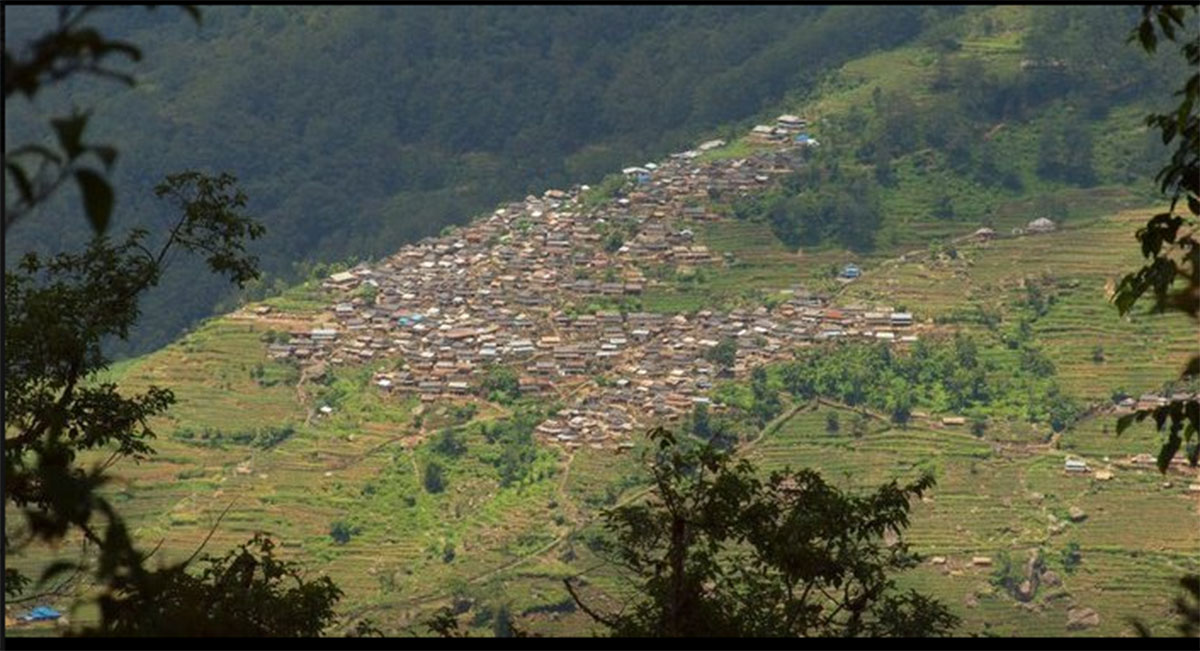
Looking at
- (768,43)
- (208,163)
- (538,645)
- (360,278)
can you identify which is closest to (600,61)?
(768,43)

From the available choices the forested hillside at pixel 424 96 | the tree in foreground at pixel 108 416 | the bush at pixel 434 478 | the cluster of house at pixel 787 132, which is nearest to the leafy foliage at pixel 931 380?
the bush at pixel 434 478

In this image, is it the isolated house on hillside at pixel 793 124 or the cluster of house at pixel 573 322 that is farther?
the isolated house on hillside at pixel 793 124

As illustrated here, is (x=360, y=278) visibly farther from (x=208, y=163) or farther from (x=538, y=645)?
(x=538, y=645)

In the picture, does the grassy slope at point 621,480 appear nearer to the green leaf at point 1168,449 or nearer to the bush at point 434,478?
the bush at point 434,478

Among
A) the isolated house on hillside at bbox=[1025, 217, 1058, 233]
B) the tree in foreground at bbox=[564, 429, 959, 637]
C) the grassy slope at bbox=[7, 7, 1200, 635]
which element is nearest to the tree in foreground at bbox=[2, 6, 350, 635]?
the tree in foreground at bbox=[564, 429, 959, 637]

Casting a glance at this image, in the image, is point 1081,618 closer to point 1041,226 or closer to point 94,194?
point 1041,226

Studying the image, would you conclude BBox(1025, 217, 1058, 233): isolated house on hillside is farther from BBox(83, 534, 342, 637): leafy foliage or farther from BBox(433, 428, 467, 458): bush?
BBox(83, 534, 342, 637): leafy foliage

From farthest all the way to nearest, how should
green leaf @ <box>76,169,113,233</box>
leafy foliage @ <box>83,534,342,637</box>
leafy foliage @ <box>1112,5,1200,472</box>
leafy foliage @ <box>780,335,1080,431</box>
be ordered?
leafy foliage @ <box>780,335,1080,431</box> → leafy foliage @ <box>83,534,342,637</box> → leafy foliage @ <box>1112,5,1200,472</box> → green leaf @ <box>76,169,113,233</box>
